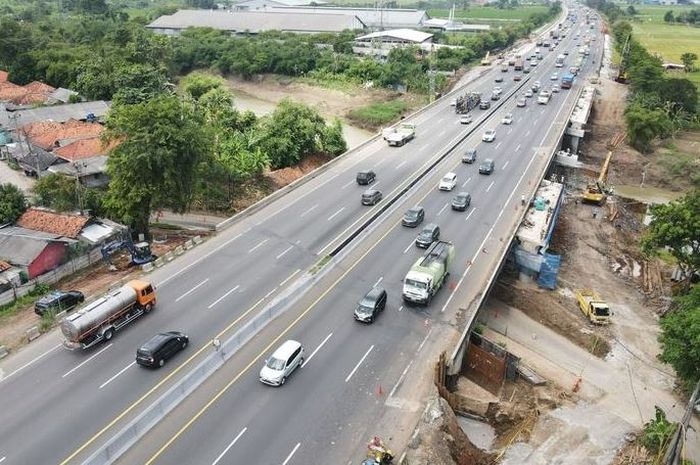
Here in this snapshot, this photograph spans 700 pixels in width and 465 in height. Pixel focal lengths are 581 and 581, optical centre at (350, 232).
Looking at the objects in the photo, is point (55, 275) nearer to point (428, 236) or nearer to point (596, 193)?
point (428, 236)

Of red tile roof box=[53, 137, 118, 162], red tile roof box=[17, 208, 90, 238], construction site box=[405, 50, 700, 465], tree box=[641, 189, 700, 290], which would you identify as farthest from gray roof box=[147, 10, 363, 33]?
tree box=[641, 189, 700, 290]

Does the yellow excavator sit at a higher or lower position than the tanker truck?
lower

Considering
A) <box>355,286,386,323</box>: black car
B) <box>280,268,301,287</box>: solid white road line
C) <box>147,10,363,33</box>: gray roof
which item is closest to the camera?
<box>355,286,386,323</box>: black car

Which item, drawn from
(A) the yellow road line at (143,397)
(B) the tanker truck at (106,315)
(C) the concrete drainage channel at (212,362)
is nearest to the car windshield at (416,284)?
(C) the concrete drainage channel at (212,362)

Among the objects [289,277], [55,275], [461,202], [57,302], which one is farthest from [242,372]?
[461,202]

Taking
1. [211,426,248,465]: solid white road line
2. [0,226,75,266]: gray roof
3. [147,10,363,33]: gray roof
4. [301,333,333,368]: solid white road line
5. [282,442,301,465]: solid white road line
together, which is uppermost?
[147,10,363,33]: gray roof

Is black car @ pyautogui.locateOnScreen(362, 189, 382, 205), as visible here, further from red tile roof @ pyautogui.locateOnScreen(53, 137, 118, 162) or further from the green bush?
the green bush

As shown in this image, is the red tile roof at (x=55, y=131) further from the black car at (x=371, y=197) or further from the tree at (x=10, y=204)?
the black car at (x=371, y=197)
